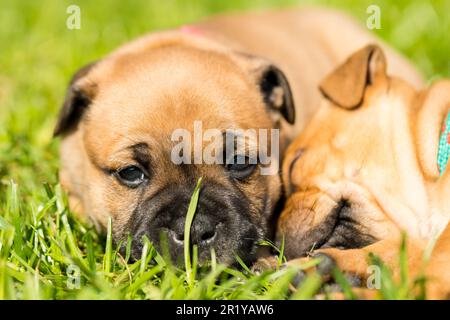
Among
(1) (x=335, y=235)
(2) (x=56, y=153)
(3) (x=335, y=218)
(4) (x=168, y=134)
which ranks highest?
(4) (x=168, y=134)

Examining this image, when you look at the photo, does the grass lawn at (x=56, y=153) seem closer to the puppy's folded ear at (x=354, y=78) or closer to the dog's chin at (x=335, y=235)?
the dog's chin at (x=335, y=235)

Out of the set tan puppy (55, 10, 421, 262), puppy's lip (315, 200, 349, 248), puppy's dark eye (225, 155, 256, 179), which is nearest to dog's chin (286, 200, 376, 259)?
puppy's lip (315, 200, 349, 248)

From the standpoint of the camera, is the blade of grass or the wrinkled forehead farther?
the wrinkled forehead

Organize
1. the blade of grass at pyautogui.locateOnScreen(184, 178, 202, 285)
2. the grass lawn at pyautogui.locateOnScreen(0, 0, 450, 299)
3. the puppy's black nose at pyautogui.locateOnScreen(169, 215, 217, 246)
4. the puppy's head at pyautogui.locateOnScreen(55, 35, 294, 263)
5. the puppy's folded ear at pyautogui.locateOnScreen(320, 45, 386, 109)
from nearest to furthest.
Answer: the grass lawn at pyautogui.locateOnScreen(0, 0, 450, 299) → the blade of grass at pyautogui.locateOnScreen(184, 178, 202, 285) → the puppy's black nose at pyautogui.locateOnScreen(169, 215, 217, 246) → the puppy's head at pyautogui.locateOnScreen(55, 35, 294, 263) → the puppy's folded ear at pyautogui.locateOnScreen(320, 45, 386, 109)

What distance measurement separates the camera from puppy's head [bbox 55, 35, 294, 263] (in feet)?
11.9

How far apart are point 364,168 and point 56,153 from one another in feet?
8.82

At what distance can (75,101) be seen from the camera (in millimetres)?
4461

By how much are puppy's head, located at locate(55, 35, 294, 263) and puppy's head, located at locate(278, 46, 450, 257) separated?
0.73 ft

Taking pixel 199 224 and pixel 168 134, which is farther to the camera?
pixel 168 134

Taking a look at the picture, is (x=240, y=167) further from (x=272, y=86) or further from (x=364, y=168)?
(x=272, y=86)

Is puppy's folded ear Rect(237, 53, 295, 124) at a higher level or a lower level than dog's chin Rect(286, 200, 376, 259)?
higher

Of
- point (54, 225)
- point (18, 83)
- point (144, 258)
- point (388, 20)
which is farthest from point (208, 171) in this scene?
point (388, 20)

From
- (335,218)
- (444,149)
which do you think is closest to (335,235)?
(335,218)

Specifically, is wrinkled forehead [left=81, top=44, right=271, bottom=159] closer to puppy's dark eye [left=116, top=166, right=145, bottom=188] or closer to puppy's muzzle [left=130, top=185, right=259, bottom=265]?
puppy's dark eye [left=116, top=166, right=145, bottom=188]
